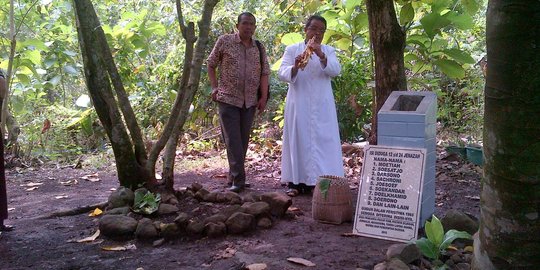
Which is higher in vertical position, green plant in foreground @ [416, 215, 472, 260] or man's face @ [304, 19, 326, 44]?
man's face @ [304, 19, 326, 44]

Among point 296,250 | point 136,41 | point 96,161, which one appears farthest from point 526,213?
point 96,161

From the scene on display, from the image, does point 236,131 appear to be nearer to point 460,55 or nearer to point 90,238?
point 90,238

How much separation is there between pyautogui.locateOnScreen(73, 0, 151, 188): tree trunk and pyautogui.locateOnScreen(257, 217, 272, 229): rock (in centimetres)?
117

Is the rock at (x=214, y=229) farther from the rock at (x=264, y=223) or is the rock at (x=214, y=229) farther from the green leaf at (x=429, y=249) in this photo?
the green leaf at (x=429, y=249)

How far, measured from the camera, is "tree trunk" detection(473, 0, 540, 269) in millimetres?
1658

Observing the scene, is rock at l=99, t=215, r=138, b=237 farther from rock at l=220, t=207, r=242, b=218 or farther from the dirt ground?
rock at l=220, t=207, r=242, b=218

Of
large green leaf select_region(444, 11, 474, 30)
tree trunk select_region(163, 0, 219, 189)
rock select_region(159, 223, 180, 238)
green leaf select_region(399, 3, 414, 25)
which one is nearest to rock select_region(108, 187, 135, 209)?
tree trunk select_region(163, 0, 219, 189)

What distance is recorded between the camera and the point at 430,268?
8.92ft

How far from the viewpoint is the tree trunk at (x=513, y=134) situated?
1.66m

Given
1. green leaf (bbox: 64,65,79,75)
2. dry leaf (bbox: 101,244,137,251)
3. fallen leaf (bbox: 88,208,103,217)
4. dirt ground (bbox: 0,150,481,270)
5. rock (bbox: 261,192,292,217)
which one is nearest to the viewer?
dirt ground (bbox: 0,150,481,270)

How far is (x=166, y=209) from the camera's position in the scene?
393 cm

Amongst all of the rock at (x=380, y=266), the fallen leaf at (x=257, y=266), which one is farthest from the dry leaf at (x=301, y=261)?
the rock at (x=380, y=266)

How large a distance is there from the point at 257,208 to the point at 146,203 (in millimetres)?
900

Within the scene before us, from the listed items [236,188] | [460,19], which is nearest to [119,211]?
[236,188]
